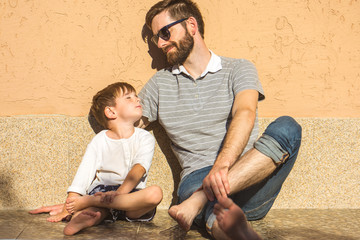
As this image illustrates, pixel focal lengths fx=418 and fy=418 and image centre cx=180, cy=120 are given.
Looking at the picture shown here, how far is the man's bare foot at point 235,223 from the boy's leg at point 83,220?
116 cm

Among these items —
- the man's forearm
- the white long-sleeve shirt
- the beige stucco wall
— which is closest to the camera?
the man's forearm

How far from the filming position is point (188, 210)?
269cm

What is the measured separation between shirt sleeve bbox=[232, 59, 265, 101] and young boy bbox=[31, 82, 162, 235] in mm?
861

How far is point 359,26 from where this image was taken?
399 centimetres

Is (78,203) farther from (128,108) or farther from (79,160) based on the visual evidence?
(128,108)

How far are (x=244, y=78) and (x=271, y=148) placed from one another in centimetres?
75

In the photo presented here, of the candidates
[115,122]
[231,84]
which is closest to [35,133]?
[115,122]

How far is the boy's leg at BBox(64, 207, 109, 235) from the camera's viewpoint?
304 cm

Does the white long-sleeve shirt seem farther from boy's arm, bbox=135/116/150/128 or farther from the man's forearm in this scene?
the man's forearm

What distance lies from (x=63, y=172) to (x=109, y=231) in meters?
0.95

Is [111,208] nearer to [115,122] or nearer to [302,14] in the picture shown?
[115,122]

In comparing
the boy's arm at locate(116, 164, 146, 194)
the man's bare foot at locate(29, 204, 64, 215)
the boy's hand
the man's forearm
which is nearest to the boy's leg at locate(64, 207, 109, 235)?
the boy's hand

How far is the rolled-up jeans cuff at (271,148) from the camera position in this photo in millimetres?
2924

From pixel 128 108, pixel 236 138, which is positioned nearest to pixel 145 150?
pixel 128 108
